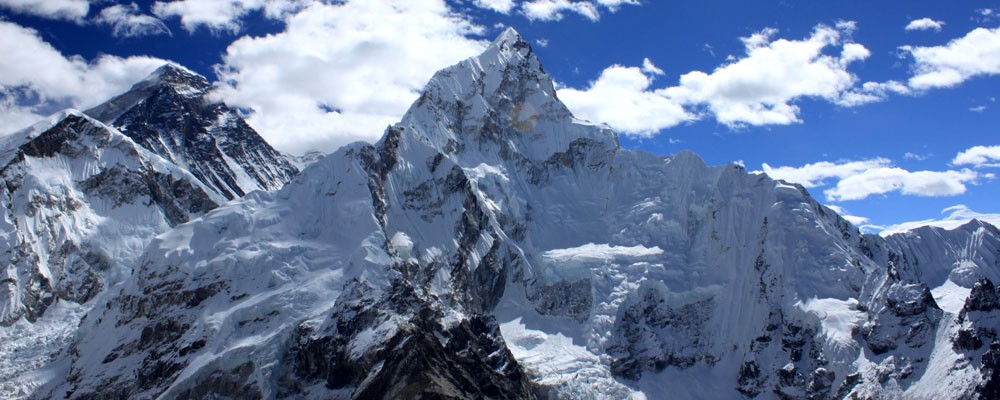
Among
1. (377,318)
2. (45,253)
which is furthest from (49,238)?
(377,318)

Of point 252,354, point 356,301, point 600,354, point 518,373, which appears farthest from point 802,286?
point 252,354

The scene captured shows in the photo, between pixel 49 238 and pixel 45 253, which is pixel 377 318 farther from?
pixel 49 238

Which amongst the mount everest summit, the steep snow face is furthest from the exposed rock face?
the mount everest summit

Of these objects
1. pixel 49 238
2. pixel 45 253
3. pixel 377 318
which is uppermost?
pixel 49 238

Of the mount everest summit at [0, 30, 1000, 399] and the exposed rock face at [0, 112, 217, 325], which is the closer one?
the mount everest summit at [0, 30, 1000, 399]

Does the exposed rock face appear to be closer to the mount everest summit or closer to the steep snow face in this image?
the steep snow face

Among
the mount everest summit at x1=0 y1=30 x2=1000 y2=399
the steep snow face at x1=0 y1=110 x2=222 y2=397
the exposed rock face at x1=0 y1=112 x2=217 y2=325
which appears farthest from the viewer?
the exposed rock face at x1=0 y1=112 x2=217 y2=325

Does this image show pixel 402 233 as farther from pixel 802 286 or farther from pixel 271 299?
pixel 802 286

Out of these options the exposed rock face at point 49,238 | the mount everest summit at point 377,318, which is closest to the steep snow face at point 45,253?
the exposed rock face at point 49,238

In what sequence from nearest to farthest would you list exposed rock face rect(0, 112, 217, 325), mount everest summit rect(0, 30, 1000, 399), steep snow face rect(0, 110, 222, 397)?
1. mount everest summit rect(0, 30, 1000, 399)
2. steep snow face rect(0, 110, 222, 397)
3. exposed rock face rect(0, 112, 217, 325)

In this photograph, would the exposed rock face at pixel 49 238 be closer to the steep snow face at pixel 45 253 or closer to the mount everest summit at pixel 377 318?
the steep snow face at pixel 45 253

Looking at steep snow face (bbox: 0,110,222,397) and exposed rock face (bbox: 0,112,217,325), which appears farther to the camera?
exposed rock face (bbox: 0,112,217,325)
